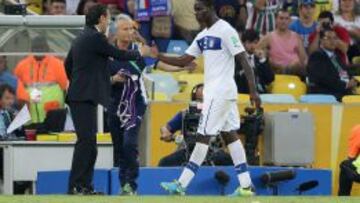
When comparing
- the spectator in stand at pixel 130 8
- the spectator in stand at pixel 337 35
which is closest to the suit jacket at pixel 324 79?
the spectator in stand at pixel 337 35

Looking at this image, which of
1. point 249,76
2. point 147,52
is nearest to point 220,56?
point 249,76

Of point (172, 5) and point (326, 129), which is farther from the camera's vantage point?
point (172, 5)

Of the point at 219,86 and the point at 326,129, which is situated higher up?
the point at 219,86

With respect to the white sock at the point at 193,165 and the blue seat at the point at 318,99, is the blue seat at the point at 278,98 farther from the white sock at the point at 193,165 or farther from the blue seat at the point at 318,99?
the white sock at the point at 193,165

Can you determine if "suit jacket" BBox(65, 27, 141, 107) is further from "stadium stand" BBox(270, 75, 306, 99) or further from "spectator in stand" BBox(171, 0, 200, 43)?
"spectator in stand" BBox(171, 0, 200, 43)

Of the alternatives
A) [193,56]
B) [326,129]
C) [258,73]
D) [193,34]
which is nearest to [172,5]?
[193,34]

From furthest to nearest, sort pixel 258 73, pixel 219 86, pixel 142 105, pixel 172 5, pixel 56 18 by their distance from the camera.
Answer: pixel 172 5, pixel 258 73, pixel 56 18, pixel 142 105, pixel 219 86

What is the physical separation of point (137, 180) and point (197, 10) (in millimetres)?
2261

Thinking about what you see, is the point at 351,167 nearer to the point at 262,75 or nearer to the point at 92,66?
the point at 262,75

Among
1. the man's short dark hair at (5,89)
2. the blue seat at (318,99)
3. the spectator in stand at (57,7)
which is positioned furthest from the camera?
the spectator in stand at (57,7)

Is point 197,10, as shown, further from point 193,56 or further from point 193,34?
point 193,34

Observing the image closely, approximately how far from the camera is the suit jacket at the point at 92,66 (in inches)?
Answer: 611

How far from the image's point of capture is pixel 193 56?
16.1 metres

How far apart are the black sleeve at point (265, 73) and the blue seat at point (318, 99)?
79 cm
